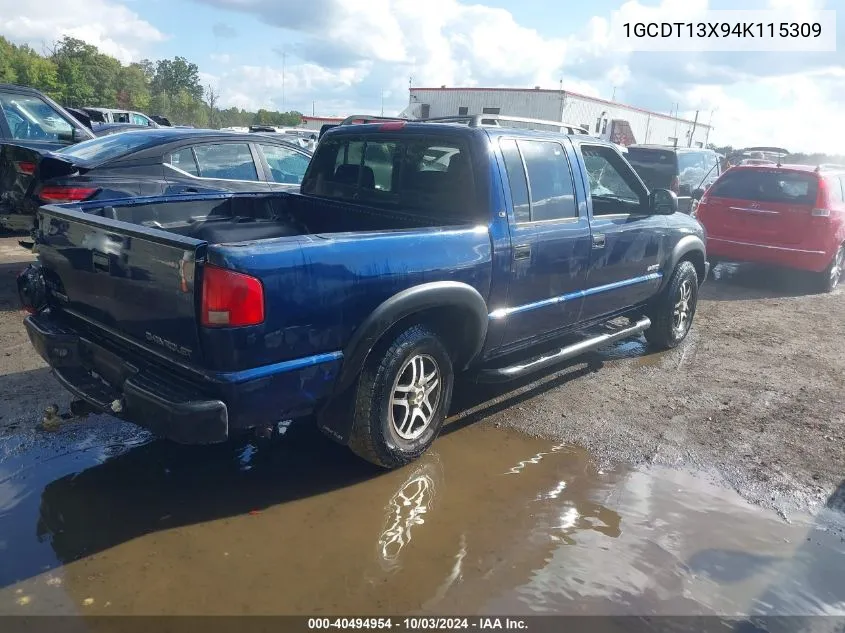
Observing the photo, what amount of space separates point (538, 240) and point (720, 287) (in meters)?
6.13

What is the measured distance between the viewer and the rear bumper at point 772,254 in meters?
8.77

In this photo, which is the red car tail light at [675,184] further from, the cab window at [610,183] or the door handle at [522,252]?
the door handle at [522,252]

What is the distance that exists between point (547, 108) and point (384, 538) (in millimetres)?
25973

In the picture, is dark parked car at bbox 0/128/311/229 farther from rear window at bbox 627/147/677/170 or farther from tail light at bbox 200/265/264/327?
rear window at bbox 627/147/677/170

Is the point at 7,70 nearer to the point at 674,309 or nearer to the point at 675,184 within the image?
the point at 675,184

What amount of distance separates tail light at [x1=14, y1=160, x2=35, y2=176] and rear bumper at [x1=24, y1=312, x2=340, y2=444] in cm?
390

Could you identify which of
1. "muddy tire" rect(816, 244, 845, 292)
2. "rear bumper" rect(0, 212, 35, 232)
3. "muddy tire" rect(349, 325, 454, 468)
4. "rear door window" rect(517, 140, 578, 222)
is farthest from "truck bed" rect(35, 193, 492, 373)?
"muddy tire" rect(816, 244, 845, 292)

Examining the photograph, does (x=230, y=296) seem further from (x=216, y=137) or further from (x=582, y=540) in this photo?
(x=216, y=137)

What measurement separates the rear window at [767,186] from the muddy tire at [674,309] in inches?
140

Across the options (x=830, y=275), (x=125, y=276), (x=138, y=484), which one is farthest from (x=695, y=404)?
(x=830, y=275)

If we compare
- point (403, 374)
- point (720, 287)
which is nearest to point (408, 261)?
point (403, 374)

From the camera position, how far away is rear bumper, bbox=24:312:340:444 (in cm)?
278

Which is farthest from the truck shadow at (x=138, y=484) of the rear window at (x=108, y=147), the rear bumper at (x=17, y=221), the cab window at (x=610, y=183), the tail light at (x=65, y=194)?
the rear bumper at (x=17, y=221)

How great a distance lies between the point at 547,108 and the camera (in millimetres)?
26703
